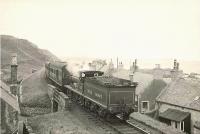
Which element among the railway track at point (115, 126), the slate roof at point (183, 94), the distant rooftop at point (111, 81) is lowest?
the railway track at point (115, 126)

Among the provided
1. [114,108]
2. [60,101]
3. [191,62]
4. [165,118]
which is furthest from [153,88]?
[191,62]

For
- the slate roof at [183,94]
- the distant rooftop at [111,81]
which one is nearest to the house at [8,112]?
the distant rooftop at [111,81]

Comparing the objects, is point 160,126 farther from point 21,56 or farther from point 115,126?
point 21,56

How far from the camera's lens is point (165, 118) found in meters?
24.5

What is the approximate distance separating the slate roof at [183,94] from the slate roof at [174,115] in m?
0.64

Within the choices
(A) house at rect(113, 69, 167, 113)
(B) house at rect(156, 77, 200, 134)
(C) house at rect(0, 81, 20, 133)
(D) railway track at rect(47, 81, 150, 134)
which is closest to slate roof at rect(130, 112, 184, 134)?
(B) house at rect(156, 77, 200, 134)

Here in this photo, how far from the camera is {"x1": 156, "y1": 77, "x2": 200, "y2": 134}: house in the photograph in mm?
22781

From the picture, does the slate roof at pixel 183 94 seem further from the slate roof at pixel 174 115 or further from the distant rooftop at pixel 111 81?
the distant rooftop at pixel 111 81

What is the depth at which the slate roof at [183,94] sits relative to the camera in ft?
77.4

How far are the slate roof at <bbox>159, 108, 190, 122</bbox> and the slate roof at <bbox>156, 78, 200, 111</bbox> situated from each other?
0.64 metres

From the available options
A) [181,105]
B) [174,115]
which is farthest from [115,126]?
[181,105]

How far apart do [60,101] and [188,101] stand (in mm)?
11083

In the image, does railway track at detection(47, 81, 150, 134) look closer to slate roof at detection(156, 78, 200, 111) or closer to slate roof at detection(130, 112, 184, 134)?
slate roof at detection(130, 112, 184, 134)

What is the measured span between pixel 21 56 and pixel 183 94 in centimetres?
4802
